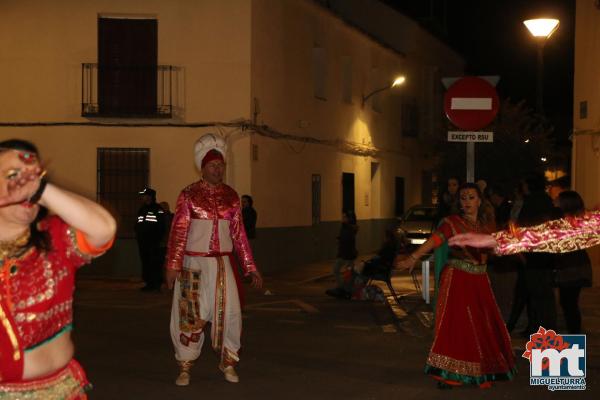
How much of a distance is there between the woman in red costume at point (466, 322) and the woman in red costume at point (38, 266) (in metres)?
4.90

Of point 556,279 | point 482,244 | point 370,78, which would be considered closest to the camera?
point 482,244

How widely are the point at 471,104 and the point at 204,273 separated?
4.81 m

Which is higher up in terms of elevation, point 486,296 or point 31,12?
point 31,12

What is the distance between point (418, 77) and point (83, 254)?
35922mm

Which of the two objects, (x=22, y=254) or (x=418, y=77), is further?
(x=418, y=77)

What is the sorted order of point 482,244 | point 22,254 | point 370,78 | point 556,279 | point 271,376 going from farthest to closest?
point 370,78
point 556,279
point 271,376
point 482,244
point 22,254

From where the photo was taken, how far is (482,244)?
434 centimetres

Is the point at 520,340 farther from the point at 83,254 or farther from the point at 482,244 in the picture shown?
the point at 83,254

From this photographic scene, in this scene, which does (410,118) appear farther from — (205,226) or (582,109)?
(205,226)

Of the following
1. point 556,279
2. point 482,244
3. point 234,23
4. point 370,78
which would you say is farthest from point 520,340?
point 370,78

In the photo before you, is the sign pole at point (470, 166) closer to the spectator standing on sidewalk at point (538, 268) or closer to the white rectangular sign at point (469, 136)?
the white rectangular sign at point (469, 136)

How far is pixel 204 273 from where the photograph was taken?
853 centimetres

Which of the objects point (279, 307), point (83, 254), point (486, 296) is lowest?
point (279, 307)
